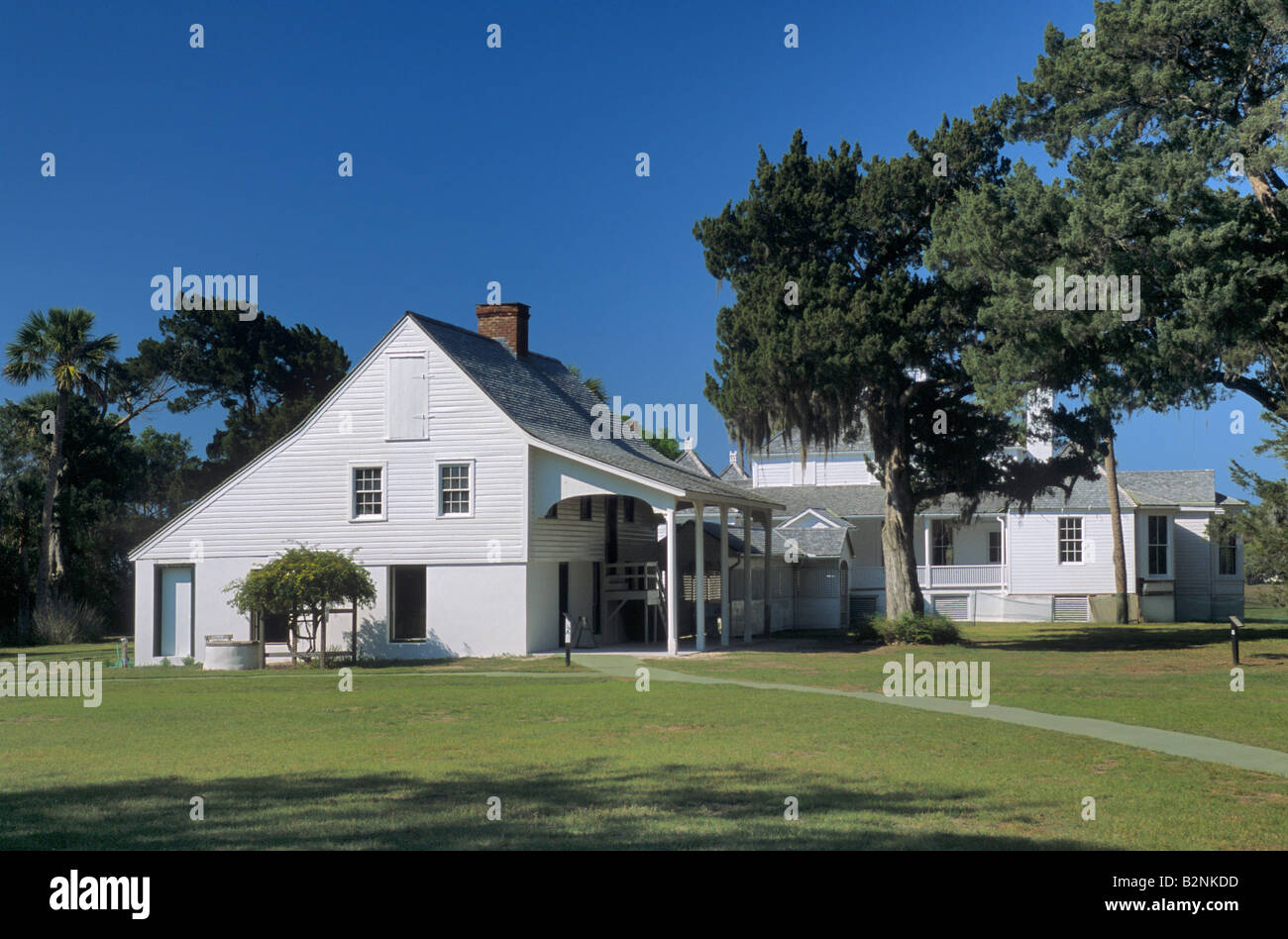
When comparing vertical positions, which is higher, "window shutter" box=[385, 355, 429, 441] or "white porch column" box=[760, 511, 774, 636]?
"window shutter" box=[385, 355, 429, 441]

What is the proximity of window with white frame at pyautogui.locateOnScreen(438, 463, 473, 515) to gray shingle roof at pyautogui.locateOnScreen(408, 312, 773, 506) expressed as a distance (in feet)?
6.42

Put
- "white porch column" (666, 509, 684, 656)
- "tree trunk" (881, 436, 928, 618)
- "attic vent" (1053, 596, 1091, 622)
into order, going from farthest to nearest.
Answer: "attic vent" (1053, 596, 1091, 622) → "tree trunk" (881, 436, 928, 618) → "white porch column" (666, 509, 684, 656)

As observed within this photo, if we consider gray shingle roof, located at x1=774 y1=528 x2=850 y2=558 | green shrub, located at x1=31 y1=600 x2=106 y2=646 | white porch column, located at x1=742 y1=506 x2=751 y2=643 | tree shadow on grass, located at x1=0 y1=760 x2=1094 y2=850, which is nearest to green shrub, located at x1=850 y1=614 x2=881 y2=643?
white porch column, located at x1=742 y1=506 x2=751 y2=643

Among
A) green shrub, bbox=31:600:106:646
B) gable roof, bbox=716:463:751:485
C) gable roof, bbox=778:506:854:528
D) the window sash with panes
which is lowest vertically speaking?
green shrub, bbox=31:600:106:646

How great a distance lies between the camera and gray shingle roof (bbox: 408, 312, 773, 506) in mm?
30008

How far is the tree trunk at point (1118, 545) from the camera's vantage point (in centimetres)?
4291

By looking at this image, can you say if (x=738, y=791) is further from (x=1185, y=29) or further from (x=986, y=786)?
(x=1185, y=29)

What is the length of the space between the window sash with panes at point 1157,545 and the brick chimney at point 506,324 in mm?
26767

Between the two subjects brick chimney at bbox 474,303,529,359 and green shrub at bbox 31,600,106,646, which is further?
green shrub at bbox 31,600,106,646

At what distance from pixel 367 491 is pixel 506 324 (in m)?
7.90

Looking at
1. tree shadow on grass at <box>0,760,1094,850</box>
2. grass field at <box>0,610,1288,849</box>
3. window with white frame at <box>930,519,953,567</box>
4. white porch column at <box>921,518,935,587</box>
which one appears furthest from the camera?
window with white frame at <box>930,519,953,567</box>

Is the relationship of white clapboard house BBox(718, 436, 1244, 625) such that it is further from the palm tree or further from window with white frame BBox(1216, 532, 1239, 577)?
the palm tree
